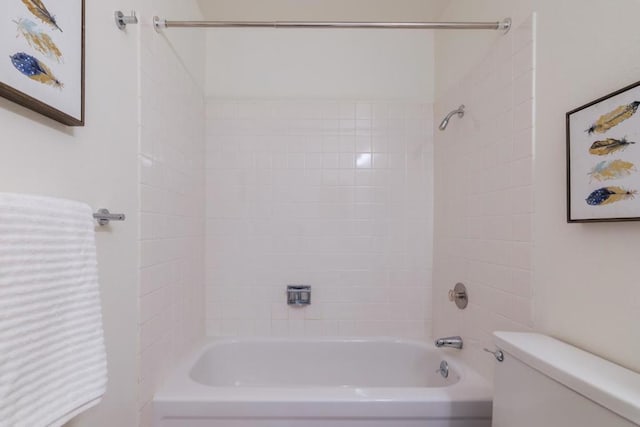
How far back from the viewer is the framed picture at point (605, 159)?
2.41 feet

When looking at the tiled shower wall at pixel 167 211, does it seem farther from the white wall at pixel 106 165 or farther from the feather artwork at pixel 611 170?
the feather artwork at pixel 611 170

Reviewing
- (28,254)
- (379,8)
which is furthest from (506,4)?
(28,254)

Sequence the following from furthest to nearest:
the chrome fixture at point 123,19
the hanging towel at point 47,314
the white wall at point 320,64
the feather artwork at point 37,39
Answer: the white wall at point 320,64, the chrome fixture at point 123,19, the feather artwork at point 37,39, the hanging towel at point 47,314

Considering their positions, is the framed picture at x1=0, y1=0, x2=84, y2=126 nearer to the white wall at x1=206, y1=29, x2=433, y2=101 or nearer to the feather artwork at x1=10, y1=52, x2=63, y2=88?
the feather artwork at x1=10, y1=52, x2=63, y2=88

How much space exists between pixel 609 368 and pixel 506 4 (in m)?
1.35

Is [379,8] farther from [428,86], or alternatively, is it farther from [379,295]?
[379,295]

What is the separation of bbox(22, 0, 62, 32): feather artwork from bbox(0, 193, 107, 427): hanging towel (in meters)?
0.39

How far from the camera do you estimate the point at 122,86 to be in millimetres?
1037

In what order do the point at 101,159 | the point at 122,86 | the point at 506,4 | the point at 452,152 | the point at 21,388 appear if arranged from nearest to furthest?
the point at 21,388
the point at 101,159
the point at 122,86
the point at 506,4
the point at 452,152

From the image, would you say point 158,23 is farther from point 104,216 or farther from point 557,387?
point 557,387

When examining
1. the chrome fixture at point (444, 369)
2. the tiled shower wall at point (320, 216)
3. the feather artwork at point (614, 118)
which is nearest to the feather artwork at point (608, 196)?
the feather artwork at point (614, 118)

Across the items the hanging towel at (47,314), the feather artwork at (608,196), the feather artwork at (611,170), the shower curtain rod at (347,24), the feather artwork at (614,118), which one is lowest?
the hanging towel at (47,314)

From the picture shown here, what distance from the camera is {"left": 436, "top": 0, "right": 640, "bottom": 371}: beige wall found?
2.56ft

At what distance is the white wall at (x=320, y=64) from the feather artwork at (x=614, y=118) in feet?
4.35
